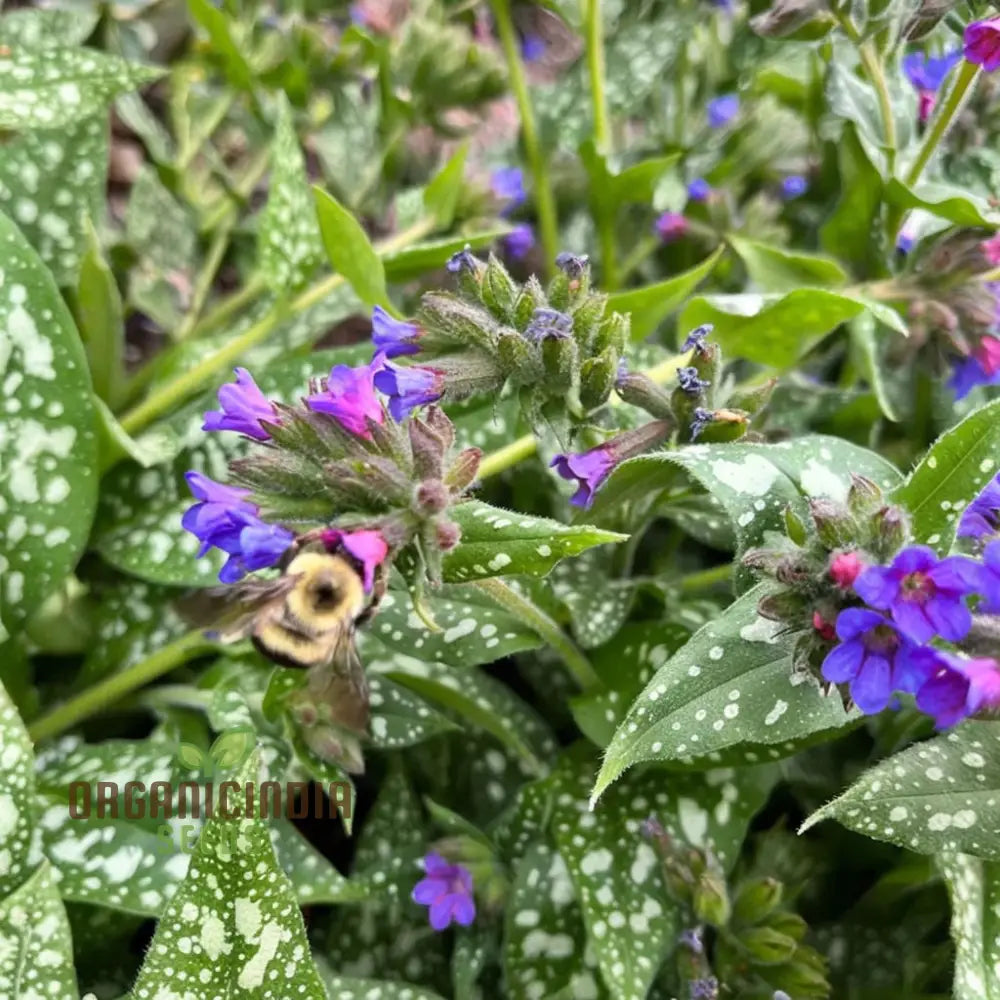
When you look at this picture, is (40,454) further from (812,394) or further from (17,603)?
(812,394)

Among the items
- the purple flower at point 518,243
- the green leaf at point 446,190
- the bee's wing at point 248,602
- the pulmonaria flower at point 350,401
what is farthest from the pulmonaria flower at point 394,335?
the purple flower at point 518,243

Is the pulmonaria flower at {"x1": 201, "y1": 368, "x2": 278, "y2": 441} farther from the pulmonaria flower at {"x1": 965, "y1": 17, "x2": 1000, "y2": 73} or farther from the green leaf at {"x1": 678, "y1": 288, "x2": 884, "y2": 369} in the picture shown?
the pulmonaria flower at {"x1": 965, "y1": 17, "x2": 1000, "y2": 73}

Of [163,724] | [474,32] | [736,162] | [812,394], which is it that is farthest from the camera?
[474,32]

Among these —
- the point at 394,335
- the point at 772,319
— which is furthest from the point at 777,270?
the point at 394,335

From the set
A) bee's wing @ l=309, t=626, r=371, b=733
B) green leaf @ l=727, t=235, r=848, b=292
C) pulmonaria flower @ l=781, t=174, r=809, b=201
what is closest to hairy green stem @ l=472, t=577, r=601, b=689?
bee's wing @ l=309, t=626, r=371, b=733

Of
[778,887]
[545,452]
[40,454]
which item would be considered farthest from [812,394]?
[40,454]
